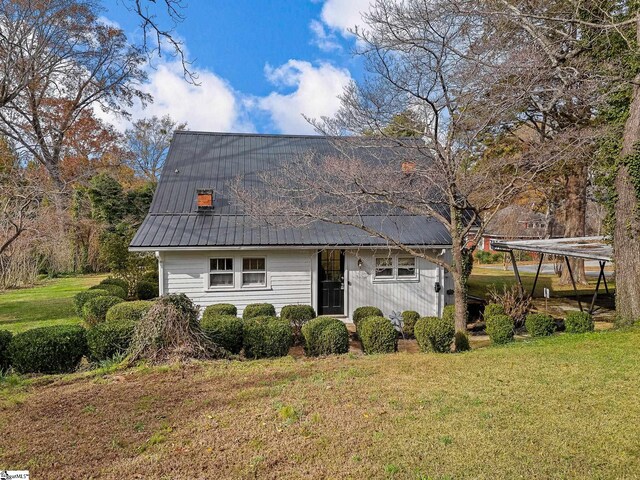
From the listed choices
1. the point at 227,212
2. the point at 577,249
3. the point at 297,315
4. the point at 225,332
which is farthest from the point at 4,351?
the point at 577,249

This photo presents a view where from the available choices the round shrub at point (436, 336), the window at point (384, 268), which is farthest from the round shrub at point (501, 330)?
the window at point (384, 268)

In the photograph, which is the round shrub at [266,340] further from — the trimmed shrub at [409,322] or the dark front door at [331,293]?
the dark front door at [331,293]

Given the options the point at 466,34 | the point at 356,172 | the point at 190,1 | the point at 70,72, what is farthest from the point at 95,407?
the point at 70,72

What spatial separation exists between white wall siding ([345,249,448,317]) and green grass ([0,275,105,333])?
7355 mm

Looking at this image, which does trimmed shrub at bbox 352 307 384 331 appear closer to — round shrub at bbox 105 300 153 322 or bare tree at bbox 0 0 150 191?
round shrub at bbox 105 300 153 322

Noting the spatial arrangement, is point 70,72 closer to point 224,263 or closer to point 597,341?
point 224,263

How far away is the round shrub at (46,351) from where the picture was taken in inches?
225

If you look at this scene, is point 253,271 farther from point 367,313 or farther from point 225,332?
point 225,332

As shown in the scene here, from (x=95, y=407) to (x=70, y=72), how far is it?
21.8 metres

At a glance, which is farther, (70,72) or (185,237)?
(70,72)

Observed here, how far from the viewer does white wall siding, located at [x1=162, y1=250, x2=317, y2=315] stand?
413 inches

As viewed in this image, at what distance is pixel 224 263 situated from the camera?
10.8m

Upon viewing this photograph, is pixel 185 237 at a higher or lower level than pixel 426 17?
lower

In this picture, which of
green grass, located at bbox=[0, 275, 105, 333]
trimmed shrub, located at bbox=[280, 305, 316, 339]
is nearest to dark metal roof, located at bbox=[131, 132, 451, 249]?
trimmed shrub, located at bbox=[280, 305, 316, 339]
